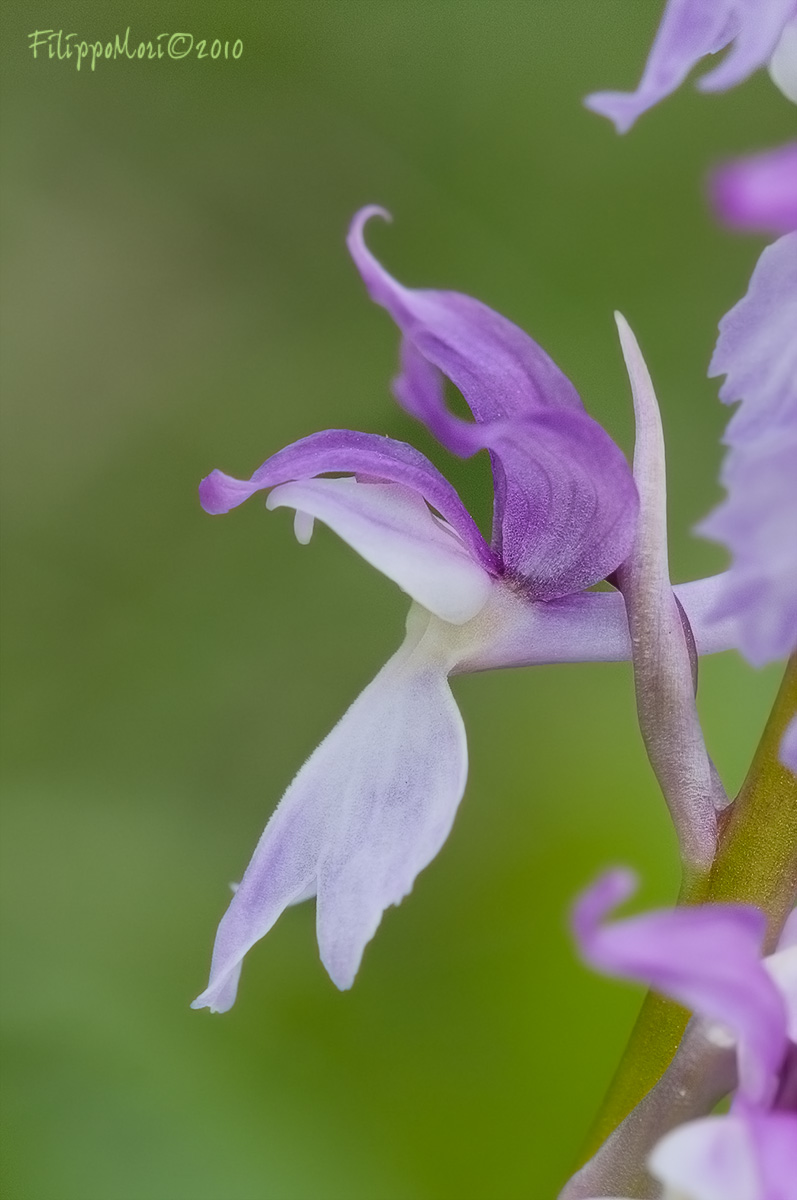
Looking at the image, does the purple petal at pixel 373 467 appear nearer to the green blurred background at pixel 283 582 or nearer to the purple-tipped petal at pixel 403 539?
the purple-tipped petal at pixel 403 539

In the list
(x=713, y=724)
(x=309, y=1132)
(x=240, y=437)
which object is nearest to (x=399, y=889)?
(x=309, y=1132)

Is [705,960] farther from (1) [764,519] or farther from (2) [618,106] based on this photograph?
(2) [618,106]

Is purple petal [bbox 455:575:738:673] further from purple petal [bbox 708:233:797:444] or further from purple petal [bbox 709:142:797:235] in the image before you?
purple petal [bbox 709:142:797:235]

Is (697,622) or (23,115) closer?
(697,622)

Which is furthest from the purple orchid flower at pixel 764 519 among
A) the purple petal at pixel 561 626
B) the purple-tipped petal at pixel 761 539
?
the purple petal at pixel 561 626

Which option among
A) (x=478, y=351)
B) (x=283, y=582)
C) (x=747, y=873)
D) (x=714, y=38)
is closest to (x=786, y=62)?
(x=714, y=38)

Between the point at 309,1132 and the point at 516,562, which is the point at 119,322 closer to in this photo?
the point at 309,1132

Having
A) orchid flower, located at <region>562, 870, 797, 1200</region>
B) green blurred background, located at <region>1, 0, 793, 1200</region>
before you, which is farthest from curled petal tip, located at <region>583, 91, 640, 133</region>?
green blurred background, located at <region>1, 0, 793, 1200</region>

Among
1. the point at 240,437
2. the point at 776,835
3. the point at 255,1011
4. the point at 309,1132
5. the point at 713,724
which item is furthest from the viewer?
the point at 240,437
